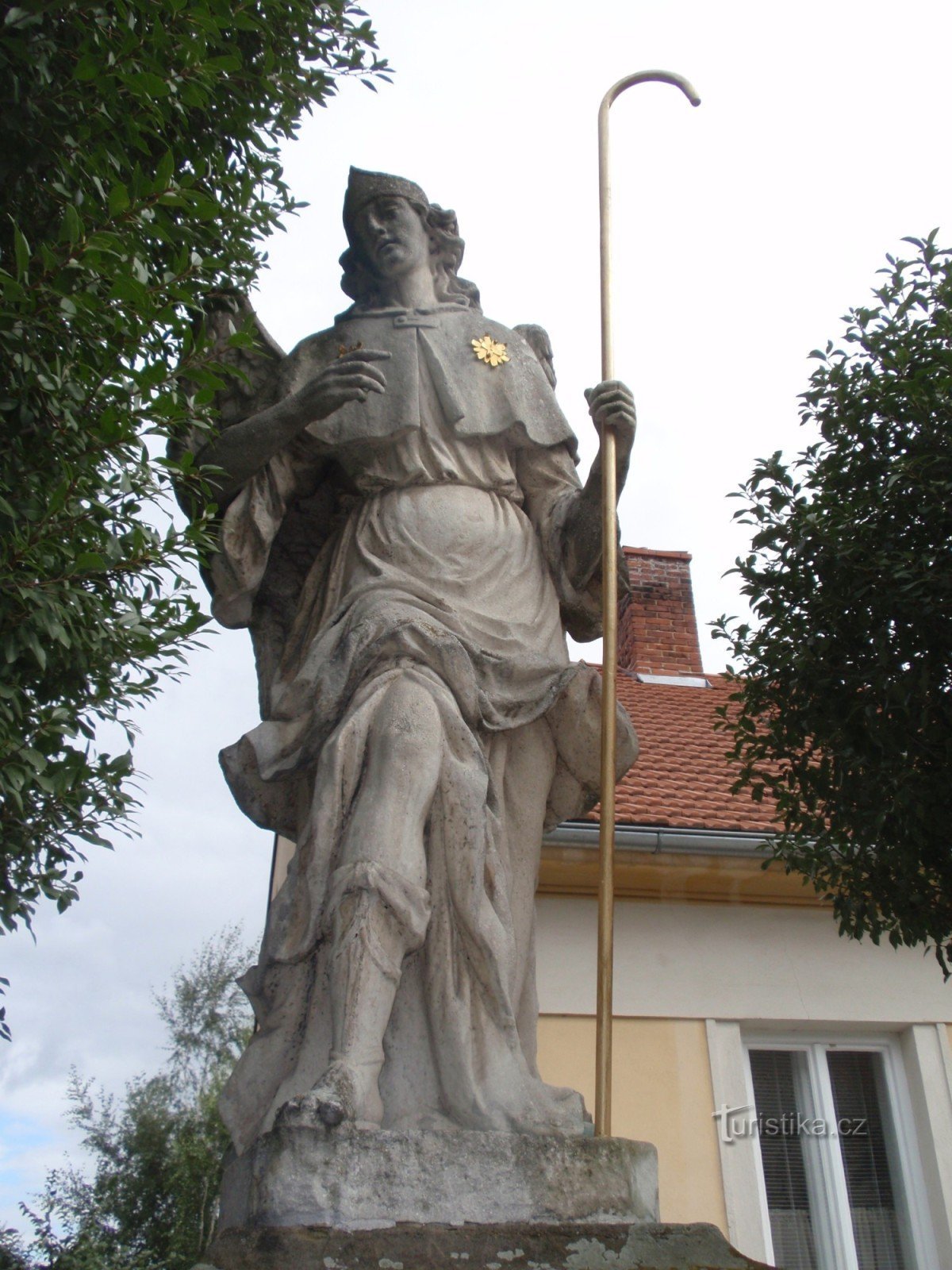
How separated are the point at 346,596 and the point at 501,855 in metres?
0.81

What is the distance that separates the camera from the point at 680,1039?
28.1ft

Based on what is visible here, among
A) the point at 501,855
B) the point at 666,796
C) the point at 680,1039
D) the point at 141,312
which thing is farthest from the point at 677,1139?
the point at 141,312

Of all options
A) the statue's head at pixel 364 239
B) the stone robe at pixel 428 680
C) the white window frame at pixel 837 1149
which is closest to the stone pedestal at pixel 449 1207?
the stone robe at pixel 428 680

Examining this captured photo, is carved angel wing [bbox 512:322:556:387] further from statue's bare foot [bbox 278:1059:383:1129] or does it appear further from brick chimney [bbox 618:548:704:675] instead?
brick chimney [bbox 618:548:704:675]

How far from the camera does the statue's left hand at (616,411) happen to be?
3832mm

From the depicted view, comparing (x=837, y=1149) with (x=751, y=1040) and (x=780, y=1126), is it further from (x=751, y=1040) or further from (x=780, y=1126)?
(x=751, y=1040)

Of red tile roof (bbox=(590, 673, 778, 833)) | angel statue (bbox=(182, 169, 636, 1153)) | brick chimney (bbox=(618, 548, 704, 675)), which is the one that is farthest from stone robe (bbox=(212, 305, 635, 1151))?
brick chimney (bbox=(618, 548, 704, 675))

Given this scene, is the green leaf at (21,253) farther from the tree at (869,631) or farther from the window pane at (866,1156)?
the window pane at (866,1156)

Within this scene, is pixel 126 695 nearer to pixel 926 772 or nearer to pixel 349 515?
pixel 349 515

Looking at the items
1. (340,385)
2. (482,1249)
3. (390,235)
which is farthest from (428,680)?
(390,235)

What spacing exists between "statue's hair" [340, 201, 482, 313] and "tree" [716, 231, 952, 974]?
98.4 inches

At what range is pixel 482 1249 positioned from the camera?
2369mm

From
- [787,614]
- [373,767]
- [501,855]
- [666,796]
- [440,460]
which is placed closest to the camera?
[373,767]

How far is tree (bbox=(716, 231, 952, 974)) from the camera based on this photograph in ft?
19.0
